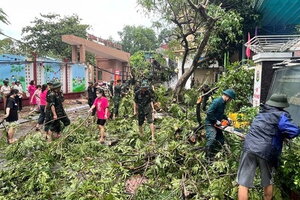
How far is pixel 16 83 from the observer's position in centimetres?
1477

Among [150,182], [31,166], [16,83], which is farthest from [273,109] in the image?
[16,83]

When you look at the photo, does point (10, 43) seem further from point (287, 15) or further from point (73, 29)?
point (287, 15)

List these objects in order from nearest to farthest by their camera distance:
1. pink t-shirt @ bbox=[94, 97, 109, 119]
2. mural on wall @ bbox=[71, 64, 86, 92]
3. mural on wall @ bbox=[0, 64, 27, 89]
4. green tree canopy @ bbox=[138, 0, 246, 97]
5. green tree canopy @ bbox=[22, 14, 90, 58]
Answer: pink t-shirt @ bbox=[94, 97, 109, 119]
green tree canopy @ bbox=[138, 0, 246, 97]
mural on wall @ bbox=[0, 64, 27, 89]
mural on wall @ bbox=[71, 64, 86, 92]
green tree canopy @ bbox=[22, 14, 90, 58]

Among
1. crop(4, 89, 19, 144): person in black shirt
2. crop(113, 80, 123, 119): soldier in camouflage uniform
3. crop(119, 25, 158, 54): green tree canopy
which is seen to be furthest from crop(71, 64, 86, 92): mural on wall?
crop(119, 25, 158, 54): green tree canopy

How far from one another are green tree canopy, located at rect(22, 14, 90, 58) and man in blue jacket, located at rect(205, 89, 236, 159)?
94.9 ft

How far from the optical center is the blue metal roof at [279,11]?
12.7 m

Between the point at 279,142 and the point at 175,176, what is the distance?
2.07 meters

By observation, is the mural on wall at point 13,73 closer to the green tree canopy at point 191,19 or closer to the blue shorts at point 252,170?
the green tree canopy at point 191,19

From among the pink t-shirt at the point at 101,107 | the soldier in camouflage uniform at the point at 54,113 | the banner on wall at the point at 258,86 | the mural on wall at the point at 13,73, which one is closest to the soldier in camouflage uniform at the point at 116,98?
the pink t-shirt at the point at 101,107

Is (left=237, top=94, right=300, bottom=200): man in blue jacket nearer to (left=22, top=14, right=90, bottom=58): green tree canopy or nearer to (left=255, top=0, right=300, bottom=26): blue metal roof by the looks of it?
(left=255, top=0, right=300, bottom=26): blue metal roof

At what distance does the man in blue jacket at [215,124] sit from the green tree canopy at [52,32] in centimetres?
2894

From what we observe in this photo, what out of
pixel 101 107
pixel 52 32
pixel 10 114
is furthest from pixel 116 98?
pixel 52 32

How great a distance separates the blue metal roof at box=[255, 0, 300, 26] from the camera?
12.7 meters

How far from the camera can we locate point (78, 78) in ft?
74.3
